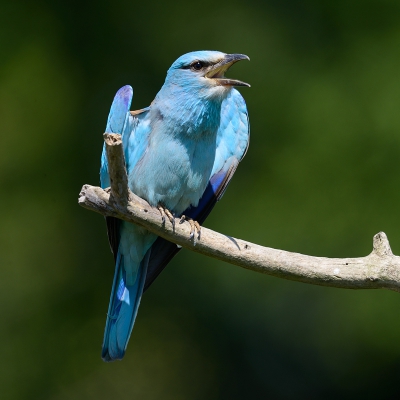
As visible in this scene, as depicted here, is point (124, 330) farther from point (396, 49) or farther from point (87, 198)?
point (396, 49)

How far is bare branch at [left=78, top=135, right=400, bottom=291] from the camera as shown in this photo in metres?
3.50

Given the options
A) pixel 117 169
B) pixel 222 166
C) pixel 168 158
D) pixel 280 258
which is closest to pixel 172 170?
pixel 168 158

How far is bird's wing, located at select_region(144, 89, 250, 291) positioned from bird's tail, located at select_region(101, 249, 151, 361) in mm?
101

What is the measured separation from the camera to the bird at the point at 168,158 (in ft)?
13.6

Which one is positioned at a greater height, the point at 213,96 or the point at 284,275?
the point at 213,96

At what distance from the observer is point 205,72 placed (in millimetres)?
4234

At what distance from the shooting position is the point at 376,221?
233 inches

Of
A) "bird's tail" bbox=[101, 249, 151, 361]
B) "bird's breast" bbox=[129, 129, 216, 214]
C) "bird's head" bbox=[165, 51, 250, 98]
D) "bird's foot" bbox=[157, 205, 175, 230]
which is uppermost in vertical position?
"bird's head" bbox=[165, 51, 250, 98]

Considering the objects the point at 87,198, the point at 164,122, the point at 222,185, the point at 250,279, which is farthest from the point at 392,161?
the point at 87,198

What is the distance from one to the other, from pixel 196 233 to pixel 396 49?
3470mm

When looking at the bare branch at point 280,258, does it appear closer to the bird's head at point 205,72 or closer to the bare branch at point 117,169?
the bare branch at point 117,169

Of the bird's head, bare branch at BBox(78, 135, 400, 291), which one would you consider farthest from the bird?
bare branch at BBox(78, 135, 400, 291)

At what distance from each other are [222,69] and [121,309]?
1542mm

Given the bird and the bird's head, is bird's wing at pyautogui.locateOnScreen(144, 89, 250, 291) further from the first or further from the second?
the bird's head
